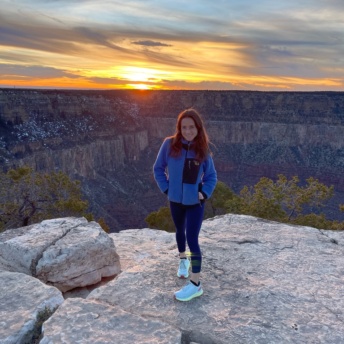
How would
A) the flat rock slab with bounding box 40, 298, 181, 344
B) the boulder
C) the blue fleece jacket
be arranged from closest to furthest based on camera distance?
the flat rock slab with bounding box 40, 298, 181, 344, the blue fleece jacket, the boulder

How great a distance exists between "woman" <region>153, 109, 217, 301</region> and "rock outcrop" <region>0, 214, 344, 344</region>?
0.42 meters

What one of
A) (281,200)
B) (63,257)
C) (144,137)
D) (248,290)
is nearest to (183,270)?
(248,290)

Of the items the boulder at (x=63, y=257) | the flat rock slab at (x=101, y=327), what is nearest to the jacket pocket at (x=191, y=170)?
the flat rock slab at (x=101, y=327)

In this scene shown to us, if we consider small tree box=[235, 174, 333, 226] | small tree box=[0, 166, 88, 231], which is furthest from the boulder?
small tree box=[235, 174, 333, 226]

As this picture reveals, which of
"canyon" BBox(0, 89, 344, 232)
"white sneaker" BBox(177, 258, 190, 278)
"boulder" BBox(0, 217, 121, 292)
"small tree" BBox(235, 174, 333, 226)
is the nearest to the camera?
"white sneaker" BBox(177, 258, 190, 278)

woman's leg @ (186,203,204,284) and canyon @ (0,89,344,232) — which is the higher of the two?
woman's leg @ (186,203,204,284)

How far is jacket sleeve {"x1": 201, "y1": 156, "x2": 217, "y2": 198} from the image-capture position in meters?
4.80

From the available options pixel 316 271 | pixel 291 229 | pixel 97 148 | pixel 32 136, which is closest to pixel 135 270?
pixel 316 271

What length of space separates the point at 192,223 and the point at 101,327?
1.62m

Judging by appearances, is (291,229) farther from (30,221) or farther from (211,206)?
(211,206)

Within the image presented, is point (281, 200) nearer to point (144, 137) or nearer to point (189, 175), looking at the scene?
point (189, 175)

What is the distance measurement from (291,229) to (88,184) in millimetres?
44879

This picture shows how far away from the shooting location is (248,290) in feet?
17.2

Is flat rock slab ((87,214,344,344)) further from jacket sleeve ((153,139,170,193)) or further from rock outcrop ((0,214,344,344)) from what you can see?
jacket sleeve ((153,139,170,193))
